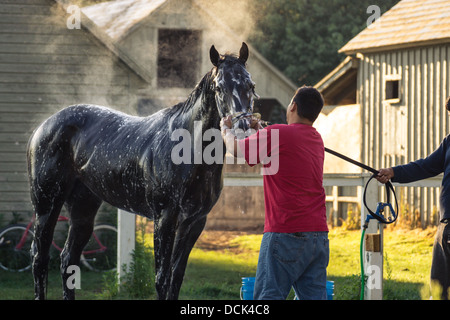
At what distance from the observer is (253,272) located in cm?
914

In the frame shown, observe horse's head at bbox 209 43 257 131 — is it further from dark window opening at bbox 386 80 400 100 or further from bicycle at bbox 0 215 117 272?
dark window opening at bbox 386 80 400 100

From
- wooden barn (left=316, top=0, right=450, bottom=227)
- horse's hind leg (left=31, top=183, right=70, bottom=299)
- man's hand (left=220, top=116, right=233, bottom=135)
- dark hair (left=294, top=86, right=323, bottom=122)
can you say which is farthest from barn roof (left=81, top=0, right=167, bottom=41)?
dark hair (left=294, top=86, right=323, bottom=122)

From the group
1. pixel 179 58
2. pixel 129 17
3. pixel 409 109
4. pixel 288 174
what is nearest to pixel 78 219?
pixel 288 174

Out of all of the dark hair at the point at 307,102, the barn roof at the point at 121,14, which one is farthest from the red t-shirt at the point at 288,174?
the barn roof at the point at 121,14

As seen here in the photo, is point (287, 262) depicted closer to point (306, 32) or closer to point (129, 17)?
point (129, 17)

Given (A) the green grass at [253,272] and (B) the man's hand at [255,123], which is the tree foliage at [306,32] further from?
(B) the man's hand at [255,123]

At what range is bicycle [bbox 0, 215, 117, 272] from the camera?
33.3 ft

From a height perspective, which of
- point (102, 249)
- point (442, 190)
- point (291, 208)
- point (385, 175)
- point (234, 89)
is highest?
point (234, 89)

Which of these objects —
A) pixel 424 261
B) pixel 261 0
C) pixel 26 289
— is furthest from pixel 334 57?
pixel 26 289

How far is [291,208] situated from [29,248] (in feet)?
23.9

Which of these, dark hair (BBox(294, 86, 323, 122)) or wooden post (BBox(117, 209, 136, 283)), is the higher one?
dark hair (BBox(294, 86, 323, 122))

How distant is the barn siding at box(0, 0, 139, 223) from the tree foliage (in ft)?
54.3

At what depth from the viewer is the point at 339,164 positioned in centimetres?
1866

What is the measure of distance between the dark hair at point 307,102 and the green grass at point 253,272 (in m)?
2.73
